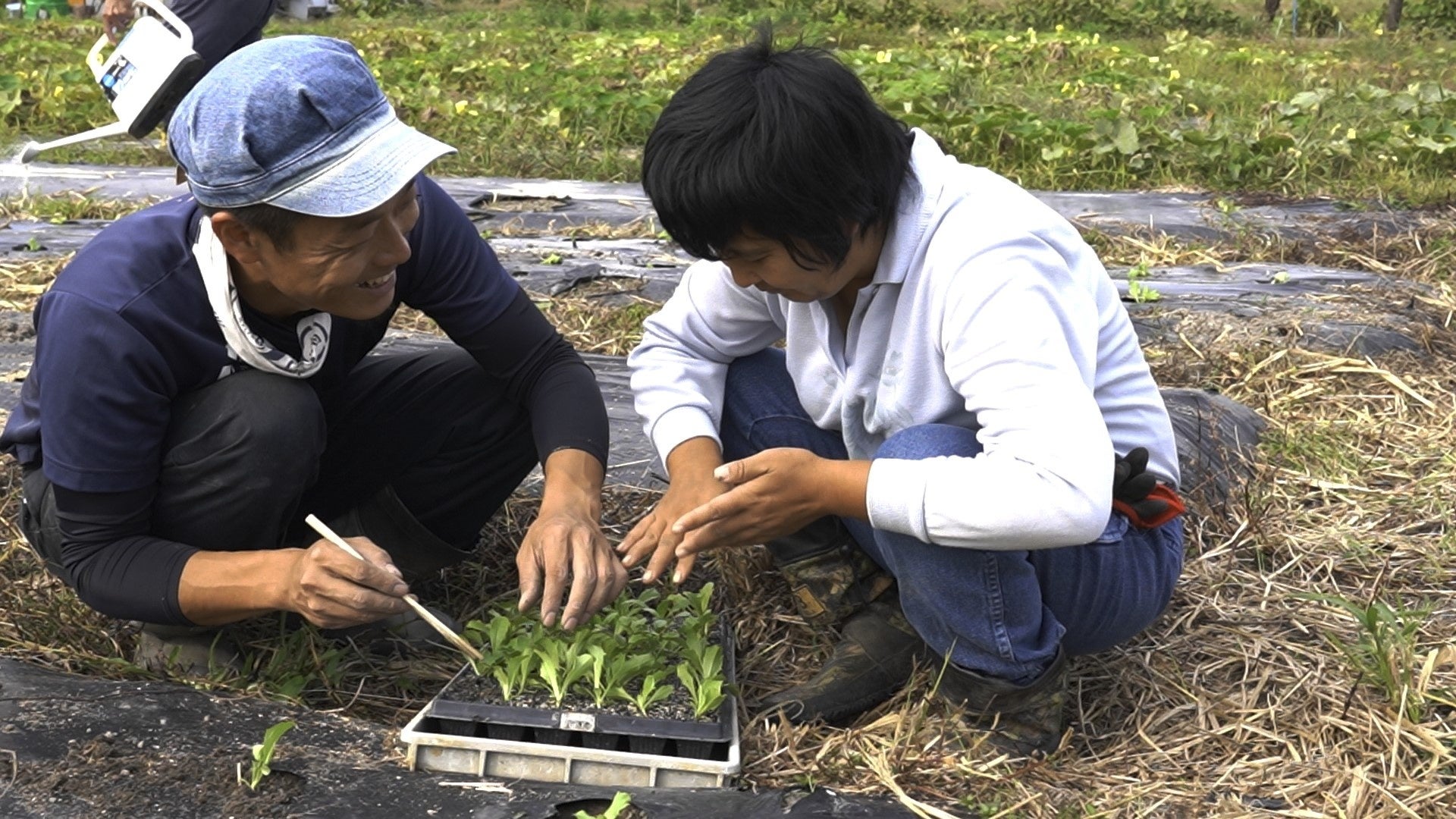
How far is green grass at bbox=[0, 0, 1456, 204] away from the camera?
5.88 meters

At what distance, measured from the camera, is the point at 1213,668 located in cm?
214

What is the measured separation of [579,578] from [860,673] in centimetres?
46

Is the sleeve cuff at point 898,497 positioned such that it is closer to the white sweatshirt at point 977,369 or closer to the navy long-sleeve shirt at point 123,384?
the white sweatshirt at point 977,369

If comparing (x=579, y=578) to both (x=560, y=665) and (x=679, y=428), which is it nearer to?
(x=560, y=665)

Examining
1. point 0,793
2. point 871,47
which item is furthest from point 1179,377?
point 871,47

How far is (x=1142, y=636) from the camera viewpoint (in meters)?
2.26

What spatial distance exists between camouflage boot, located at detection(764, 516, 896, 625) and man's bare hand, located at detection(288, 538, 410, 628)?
63 centimetres

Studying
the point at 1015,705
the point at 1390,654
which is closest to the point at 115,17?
the point at 1015,705

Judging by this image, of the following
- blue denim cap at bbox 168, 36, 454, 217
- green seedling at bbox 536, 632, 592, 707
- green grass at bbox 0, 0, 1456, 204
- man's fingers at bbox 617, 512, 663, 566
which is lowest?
green grass at bbox 0, 0, 1456, 204

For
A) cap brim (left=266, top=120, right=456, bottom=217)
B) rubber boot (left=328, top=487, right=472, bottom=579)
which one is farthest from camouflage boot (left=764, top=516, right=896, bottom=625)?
cap brim (left=266, top=120, right=456, bottom=217)

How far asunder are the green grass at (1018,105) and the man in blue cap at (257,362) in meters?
4.04

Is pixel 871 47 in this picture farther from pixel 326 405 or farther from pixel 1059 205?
pixel 326 405

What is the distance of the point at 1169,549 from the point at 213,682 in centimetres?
139

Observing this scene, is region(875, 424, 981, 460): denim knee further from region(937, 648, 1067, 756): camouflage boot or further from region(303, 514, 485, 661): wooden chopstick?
region(303, 514, 485, 661): wooden chopstick
